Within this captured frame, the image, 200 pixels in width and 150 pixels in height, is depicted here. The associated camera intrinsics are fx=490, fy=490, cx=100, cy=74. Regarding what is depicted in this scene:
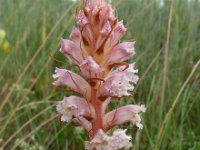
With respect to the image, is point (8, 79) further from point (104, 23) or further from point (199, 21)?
point (104, 23)

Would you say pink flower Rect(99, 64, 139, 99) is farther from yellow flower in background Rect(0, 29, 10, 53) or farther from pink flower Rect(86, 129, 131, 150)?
yellow flower in background Rect(0, 29, 10, 53)

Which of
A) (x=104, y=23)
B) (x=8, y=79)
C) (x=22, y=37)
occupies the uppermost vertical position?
(x=104, y=23)

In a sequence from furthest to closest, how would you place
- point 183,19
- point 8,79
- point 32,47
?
point 183,19 → point 32,47 → point 8,79

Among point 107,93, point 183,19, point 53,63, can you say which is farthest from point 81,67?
point 183,19

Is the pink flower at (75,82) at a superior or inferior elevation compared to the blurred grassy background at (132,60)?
superior

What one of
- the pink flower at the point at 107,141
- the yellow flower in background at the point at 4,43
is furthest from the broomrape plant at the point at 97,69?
the yellow flower in background at the point at 4,43

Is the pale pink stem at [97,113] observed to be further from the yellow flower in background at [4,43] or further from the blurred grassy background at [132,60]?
the yellow flower in background at [4,43]

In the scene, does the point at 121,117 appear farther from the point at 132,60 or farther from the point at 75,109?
the point at 132,60
